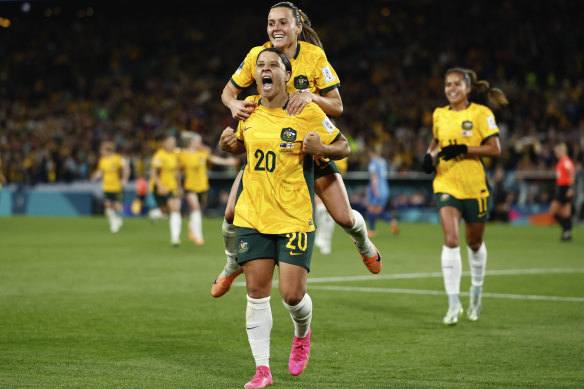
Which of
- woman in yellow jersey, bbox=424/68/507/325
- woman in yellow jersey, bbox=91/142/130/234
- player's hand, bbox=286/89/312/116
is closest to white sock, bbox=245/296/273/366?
player's hand, bbox=286/89/312/116

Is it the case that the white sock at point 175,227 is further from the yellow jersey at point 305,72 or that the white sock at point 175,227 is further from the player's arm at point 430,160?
the yellow jersey at point 305,72

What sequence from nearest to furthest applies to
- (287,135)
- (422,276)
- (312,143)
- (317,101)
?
(312,143), (287,135), (317,101), (422,276)

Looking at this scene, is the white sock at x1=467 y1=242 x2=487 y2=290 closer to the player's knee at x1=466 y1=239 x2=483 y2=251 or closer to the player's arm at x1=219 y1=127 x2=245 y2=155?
the player's knee at x1=466 y1=239 x2=483 y2=251

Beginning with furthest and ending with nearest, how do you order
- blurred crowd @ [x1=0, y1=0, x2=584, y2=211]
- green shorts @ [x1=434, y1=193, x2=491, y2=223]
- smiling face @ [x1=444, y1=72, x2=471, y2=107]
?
blurred crowd @ [x1=0, y1=0, x2=584, y2=211] < smiling face @ [x1=444, y1=72, x2=471, y2=107] < green shorts @ [x1=434, y1=193, x2=491, y2=223]

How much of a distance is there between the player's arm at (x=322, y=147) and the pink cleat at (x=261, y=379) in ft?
4.98

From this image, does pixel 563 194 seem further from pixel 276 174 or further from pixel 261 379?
pixel 261 379

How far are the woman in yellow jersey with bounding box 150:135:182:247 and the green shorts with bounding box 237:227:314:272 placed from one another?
12649mm

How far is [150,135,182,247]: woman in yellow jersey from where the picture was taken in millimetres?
18312

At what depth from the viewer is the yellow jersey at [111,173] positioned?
25.1 metres

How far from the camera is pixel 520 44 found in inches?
1336

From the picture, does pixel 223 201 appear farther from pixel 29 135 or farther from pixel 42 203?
pixel 29 135

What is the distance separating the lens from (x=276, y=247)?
573cm

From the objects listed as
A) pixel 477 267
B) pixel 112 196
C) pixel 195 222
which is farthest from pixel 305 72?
pixel 112 196

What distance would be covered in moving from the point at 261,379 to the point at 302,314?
0.57 metres
